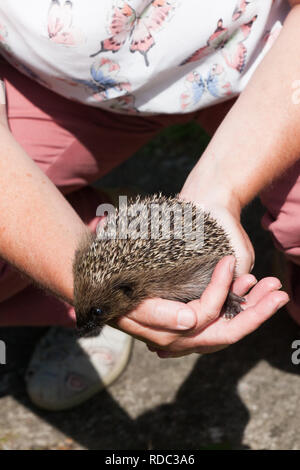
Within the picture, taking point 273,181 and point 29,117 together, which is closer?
point 273,181

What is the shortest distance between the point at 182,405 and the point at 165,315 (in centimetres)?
122

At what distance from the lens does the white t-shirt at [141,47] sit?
236 cm

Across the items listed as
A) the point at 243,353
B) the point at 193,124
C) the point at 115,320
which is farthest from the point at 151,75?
the point at 193,124

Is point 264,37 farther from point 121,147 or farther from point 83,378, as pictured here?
point 83,378

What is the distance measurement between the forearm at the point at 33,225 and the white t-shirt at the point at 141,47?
1.44ft

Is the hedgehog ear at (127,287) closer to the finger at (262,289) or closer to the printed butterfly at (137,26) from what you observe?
the finger at (262,289)

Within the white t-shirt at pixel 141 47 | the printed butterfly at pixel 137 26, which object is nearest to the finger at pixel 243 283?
the white t-shirt at pixel 141 47

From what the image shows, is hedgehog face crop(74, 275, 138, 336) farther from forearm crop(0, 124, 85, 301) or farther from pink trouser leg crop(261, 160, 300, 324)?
pink trouser leg crop(261, 160, 300, 324)

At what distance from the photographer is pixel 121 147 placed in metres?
3.12

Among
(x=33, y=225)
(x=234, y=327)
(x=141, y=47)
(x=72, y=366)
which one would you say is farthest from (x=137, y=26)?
(x=72, y=366)

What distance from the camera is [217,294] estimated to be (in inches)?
84.4

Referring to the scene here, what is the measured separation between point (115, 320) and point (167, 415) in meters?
0.93

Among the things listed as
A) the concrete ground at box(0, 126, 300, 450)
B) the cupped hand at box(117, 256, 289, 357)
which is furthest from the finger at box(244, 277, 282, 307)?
the concrete ground at box(0, 126, 300, 450)

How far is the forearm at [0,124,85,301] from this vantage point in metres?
2.25
